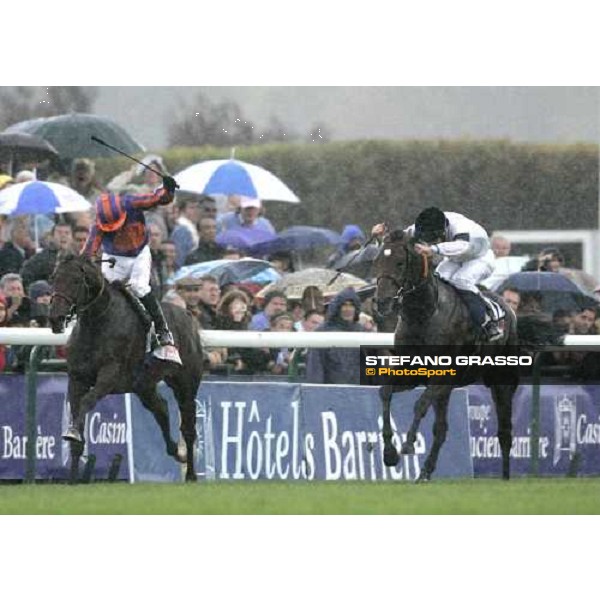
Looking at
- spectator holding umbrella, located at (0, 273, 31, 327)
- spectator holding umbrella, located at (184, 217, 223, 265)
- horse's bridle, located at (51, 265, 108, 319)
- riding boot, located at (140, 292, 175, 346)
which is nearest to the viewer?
horse's bridle, located at (51, 265, 108, 319)

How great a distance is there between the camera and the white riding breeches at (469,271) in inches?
605

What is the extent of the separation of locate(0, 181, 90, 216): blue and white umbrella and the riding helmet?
3669 mm

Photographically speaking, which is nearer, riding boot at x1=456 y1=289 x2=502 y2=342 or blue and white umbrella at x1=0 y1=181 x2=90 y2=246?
riding boot at x1=456 y1=289 x2=502 y2=342

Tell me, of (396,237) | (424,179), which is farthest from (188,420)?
(424,179)

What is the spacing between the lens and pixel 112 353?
14.5 metres

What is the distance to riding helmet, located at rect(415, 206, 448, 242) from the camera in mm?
14938

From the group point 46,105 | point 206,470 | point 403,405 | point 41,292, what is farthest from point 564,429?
point 46,105

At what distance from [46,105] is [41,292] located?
352 cm

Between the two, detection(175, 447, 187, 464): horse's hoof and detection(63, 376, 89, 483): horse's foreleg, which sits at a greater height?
detection(63, 376, 89, 483): horse's foreleg

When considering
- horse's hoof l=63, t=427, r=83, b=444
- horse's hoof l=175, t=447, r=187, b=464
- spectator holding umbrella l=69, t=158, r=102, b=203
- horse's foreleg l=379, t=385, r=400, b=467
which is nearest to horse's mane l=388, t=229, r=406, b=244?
horse's foreleg l=379, t=385, r=400, b=467

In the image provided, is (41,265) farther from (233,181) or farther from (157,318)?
(233,181)

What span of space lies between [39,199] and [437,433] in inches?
180

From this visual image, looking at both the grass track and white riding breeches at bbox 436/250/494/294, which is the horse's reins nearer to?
the grass track

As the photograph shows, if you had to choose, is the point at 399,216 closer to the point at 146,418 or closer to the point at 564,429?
the point at 564,429
